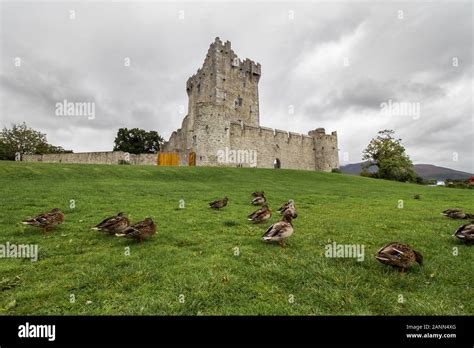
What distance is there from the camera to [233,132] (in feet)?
170

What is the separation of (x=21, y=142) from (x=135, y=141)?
27.1 metres

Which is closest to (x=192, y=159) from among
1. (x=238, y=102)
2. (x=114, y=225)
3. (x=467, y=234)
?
(x=238, y=102)

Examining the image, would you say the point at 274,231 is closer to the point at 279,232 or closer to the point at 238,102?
the point at 279,232

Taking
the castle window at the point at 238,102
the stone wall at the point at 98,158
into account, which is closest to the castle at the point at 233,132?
the castle window at the point at 238,102

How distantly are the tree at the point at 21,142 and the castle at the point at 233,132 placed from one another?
31.5 metres

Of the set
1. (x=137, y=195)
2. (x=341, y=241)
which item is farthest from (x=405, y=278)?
(x=137, y=195)

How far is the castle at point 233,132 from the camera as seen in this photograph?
45.8m

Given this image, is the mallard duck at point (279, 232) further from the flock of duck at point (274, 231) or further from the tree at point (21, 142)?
the tree at point (21, 142)

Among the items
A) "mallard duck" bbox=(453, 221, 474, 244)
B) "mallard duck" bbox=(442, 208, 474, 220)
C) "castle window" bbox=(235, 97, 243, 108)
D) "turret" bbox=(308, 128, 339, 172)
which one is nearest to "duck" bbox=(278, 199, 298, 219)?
"mallard duck" bbox=(453, 221, 474, 244)

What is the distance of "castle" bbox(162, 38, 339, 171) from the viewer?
150 ft

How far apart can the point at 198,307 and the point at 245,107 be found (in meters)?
63.6

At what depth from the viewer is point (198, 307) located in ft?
15.8

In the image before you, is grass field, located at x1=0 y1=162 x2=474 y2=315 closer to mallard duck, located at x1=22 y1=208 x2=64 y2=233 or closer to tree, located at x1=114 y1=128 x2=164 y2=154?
mallard duck, located at x1=22 y1=208 x2=64 y2=233
